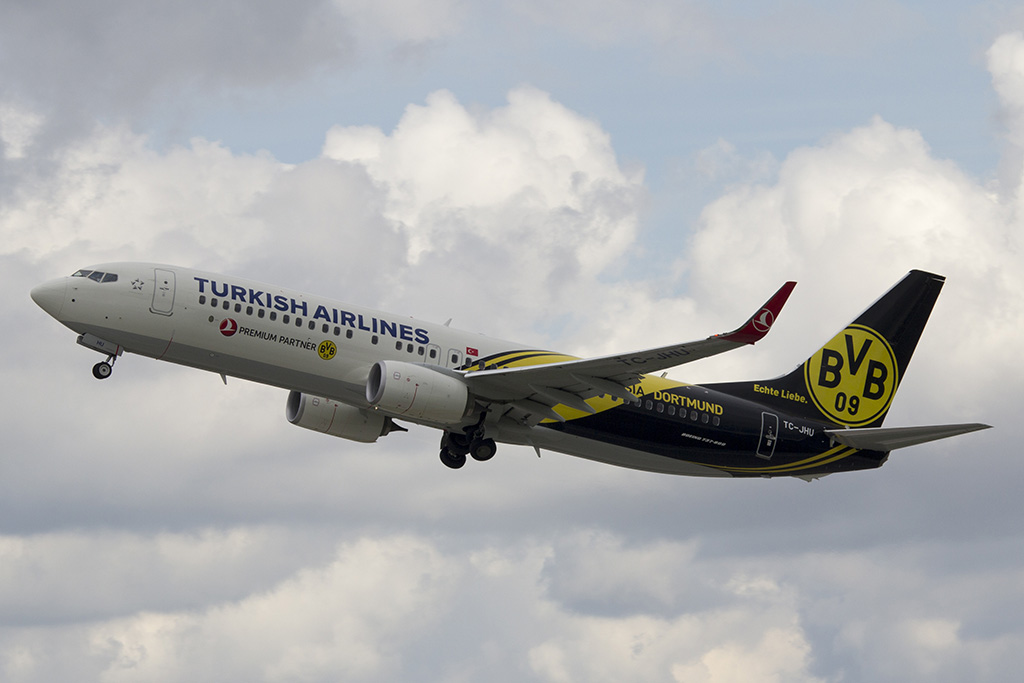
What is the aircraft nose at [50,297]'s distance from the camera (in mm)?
43125

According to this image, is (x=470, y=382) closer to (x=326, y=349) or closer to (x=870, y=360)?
(x=326, y=349)

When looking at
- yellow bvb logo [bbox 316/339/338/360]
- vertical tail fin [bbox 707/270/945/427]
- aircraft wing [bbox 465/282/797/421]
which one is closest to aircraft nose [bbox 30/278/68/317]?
yellow bvb logo [bbox 316/339/338/360]

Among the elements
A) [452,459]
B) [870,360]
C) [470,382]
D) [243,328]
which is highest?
[870,360]

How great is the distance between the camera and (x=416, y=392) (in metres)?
43.4

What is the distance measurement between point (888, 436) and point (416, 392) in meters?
19.0

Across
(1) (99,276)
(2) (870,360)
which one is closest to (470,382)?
(1) (99,276)

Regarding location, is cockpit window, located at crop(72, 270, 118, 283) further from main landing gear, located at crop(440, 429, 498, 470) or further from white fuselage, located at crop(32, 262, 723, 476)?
main landing gear, located at crop(440, 429, 498, 470)

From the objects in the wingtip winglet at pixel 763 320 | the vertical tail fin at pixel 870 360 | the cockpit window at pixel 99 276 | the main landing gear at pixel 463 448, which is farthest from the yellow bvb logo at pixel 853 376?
the cockpit window at pixel 99 276

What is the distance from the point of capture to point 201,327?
43.6 meters

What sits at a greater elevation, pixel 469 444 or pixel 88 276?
pixel 88 276

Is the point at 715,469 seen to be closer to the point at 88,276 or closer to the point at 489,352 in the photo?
the point at 489,352

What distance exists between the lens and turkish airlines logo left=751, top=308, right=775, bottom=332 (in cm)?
3797

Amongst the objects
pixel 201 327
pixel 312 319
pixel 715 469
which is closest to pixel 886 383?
pixel 715 469

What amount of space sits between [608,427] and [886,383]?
14.8 metres
